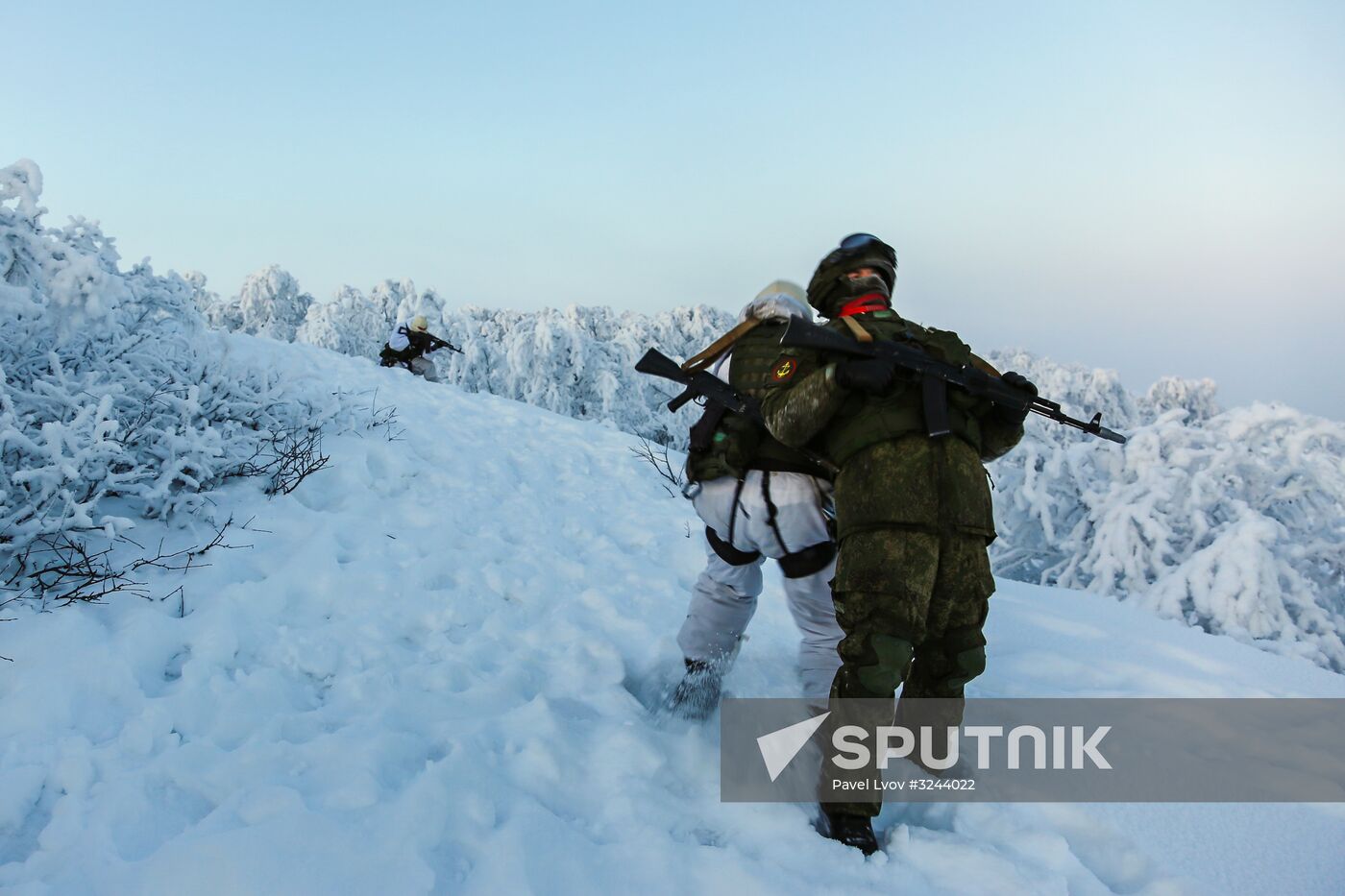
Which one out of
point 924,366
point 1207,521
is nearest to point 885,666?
point 924,366

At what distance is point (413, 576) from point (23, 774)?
1744 millimetres

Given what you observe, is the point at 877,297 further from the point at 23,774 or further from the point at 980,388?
the point at 23,774

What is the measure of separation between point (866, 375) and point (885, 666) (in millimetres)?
817

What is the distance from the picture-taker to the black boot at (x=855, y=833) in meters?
1.74

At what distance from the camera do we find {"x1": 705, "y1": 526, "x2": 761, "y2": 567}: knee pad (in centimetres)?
233

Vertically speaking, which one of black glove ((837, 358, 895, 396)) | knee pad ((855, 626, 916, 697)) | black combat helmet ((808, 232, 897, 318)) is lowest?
knee pad ((855, 626, 916, 697))

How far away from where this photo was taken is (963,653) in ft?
6.31

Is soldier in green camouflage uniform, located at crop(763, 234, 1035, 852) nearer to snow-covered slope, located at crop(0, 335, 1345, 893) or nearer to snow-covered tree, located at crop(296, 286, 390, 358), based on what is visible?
snow-covered slope, located at crop(0, 335, 1345, 893)

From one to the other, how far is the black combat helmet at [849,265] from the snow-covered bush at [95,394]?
290 centimetres

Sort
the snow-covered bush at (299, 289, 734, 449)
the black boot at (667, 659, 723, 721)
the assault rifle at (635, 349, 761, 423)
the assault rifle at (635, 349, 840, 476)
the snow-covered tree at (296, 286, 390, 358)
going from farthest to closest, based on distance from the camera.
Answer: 1. the snow-covered tree at (296, 286, 390, 358)
2. the snow-covered bush at (299, 289, 734, 449)
3. the black boot at (667, 659, 723, 721)
4. the assault rifle at (635, 349, 761, 423)
5. the assault rifle at (635, 349, 840, 476)

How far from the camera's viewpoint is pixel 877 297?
213 cm

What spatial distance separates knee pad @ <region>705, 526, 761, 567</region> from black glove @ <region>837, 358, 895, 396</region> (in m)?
0.80

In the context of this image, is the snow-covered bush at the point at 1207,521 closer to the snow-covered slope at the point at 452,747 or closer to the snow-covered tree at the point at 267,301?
the snow-covered slope at the point at 452,747

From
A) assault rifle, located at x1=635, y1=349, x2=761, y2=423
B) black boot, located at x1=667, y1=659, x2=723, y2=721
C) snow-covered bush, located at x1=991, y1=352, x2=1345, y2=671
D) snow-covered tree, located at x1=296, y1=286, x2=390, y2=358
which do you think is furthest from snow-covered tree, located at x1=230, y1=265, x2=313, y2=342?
black boot, located at x1=667, y1=659, x2=723, y2=721
